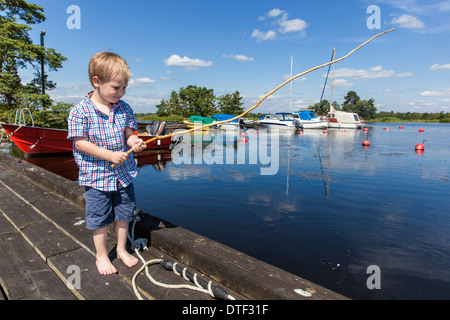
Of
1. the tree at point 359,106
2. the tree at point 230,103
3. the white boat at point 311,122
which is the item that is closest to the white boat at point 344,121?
the white boat at point 311,122

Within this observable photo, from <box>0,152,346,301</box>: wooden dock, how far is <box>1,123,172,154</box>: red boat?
34.4 ft

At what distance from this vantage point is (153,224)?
8.27 ft

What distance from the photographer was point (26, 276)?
187 cm

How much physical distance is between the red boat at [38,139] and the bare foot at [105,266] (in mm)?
11280

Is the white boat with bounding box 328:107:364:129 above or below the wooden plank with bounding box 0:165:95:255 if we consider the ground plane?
above

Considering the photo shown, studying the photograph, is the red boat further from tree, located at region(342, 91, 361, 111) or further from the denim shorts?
tree, located at region(342, 91, 361, 111)

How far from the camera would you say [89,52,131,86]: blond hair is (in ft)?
6.08

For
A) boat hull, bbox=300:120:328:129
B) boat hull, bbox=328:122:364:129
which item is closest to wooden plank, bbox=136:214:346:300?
boat hull, bbox=300:120:328:129

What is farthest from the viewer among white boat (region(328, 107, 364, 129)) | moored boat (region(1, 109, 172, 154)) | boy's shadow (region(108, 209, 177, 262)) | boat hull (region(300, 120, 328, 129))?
white boat (region(328, 107, 364, 129))

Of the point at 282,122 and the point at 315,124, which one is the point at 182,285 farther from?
the point at 315,124

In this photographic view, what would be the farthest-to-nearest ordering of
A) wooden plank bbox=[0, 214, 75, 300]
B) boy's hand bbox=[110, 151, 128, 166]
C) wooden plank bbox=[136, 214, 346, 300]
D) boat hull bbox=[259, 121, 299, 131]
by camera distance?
boat hull bbox=[259, 121, 299, 131] → boy's hand bbox=[110, 151, 128, 166] → wooden plank bbox=[0, 214, 75, 300] → wooden plank bbox=[136, 214, 346, 300]

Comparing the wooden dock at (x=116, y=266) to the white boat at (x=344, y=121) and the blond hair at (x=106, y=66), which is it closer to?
the blond hair at (x=106, y=66)
